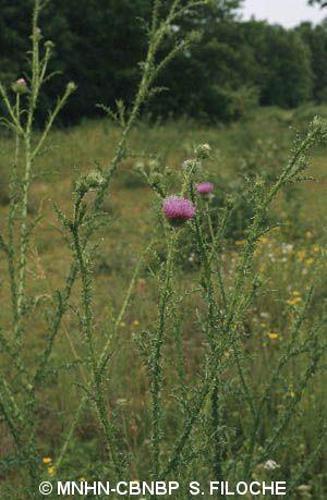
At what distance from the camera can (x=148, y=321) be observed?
11.3 ft

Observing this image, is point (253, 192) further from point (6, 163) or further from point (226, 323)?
point (6, 163)

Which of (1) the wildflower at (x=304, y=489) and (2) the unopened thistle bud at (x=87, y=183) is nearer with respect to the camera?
(2) the unopened thistle bud at (x=87, y=183)

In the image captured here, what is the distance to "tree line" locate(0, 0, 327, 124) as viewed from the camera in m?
13.1

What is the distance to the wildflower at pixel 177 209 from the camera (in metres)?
1.15

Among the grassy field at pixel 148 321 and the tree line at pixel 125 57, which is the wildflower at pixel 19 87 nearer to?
the grassy field at pixel 148 321

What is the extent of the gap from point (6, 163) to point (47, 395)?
4.68 meters

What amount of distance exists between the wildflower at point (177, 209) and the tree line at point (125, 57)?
11.3 m

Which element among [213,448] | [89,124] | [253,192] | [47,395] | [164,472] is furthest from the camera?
[89,124]

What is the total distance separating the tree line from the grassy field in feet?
20.8

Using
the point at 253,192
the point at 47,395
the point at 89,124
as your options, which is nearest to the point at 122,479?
the point at 253,192

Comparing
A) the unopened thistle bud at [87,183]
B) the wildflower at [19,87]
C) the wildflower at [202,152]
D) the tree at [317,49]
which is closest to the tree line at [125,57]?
the wildflower at [19,87]

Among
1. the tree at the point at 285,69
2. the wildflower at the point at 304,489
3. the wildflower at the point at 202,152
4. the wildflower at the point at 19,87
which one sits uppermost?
the wildflower at the point at 19,87

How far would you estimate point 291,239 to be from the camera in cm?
489

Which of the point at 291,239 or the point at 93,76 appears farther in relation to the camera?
the point at 93,76
